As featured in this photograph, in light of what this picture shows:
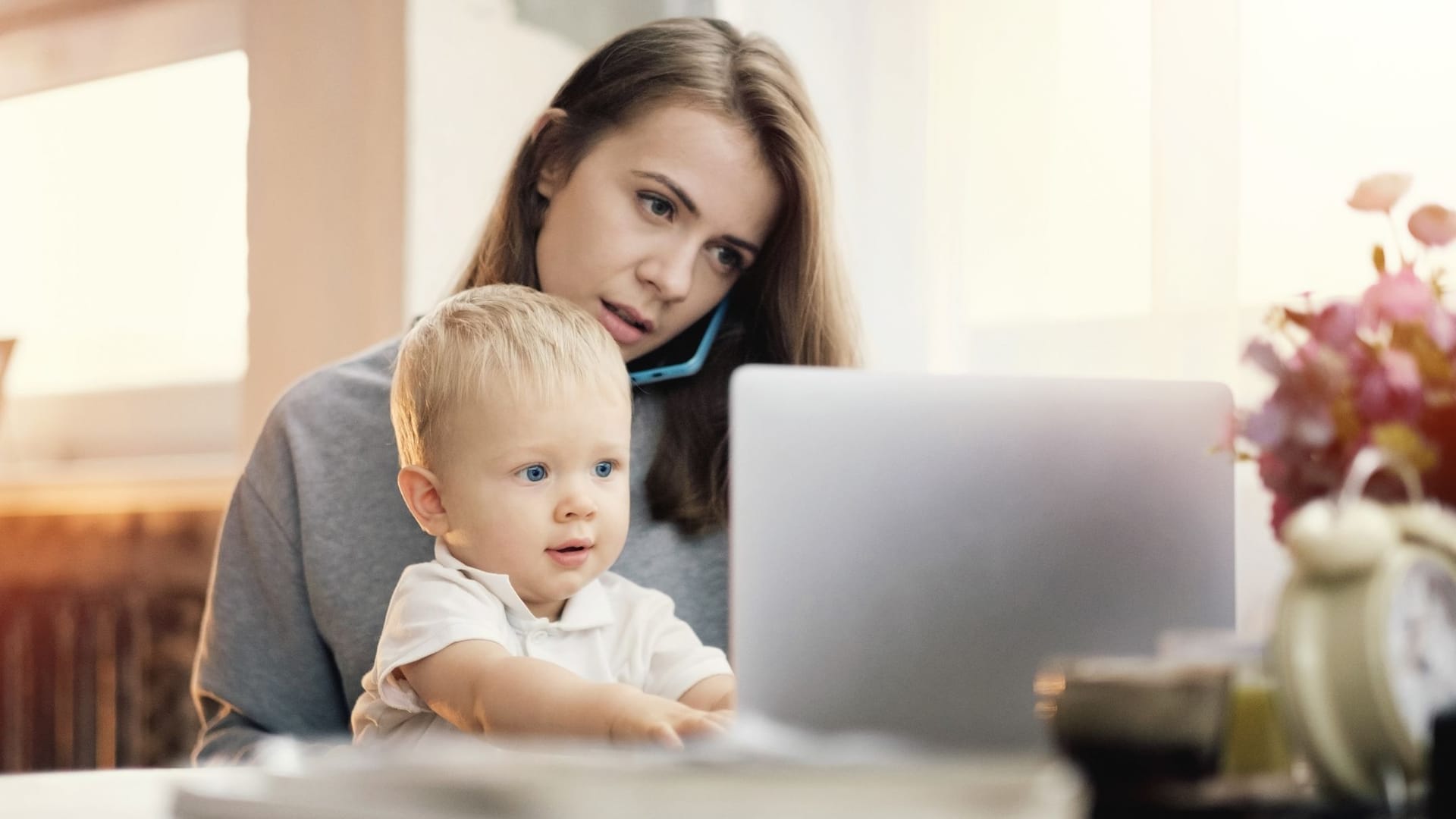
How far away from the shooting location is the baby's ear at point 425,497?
1.12m

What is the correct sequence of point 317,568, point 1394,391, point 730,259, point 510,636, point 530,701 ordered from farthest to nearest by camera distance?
1. point 730,259
2. point 317,568
3. point 510,636
4. point 530,701
5. point 1394,391

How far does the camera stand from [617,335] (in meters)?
1.51

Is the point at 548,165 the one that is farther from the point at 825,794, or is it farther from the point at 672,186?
the point at 825,794

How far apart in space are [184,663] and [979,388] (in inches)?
96.8

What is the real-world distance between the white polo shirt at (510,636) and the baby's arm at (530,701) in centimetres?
2

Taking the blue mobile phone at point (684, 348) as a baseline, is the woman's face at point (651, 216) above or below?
above

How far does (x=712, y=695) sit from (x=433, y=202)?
1.57m

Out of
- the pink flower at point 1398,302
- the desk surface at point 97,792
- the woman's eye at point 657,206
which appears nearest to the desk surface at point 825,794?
the desk surface at point 97,792

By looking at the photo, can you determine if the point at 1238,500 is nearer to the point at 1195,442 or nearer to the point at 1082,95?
the point at 1082,95

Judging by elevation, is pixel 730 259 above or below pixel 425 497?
above

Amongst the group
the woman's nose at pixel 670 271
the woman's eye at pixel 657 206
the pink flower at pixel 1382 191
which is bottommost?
the pink flower at pixel 1382 191

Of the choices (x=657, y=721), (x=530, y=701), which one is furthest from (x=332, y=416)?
(x=657, y=721)

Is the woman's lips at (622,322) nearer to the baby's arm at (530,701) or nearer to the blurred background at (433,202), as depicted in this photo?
the baby's arm at (530,701)

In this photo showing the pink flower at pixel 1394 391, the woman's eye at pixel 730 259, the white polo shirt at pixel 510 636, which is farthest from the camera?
the woman's eye at pixel 730 259
